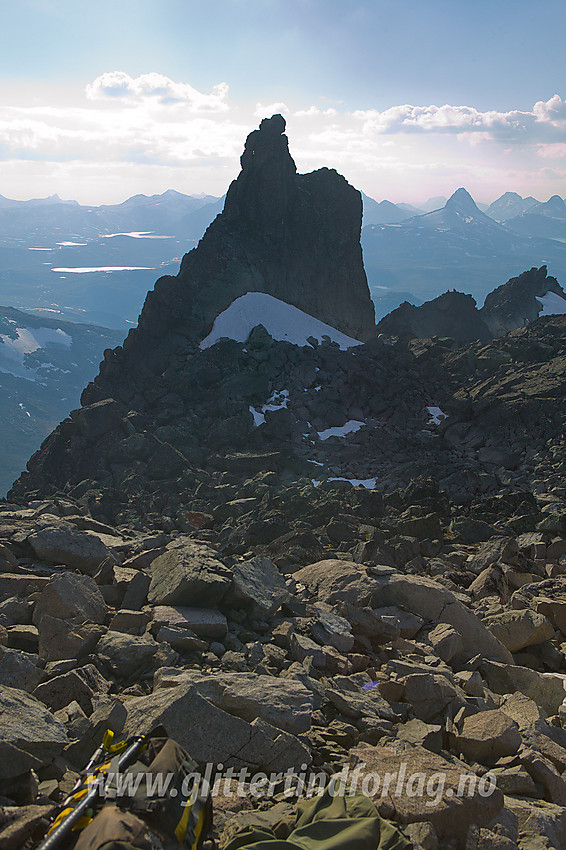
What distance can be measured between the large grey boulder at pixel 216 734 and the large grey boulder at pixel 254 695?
13.9 inches

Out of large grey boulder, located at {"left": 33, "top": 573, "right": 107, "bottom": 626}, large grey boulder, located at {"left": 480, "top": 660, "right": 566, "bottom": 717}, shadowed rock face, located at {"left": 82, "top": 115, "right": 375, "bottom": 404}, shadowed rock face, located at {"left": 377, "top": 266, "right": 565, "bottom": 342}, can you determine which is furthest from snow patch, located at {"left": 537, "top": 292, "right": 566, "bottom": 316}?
large grey boulder, located at {"left": 33, "top": 573, "right": 107, "bottom": 626}

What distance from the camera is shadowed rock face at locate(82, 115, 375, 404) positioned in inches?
1758

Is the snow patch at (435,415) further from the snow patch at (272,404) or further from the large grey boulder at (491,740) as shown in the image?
the large grey boulder at (491,740)

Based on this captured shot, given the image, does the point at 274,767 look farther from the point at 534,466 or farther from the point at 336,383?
the point at 336,383

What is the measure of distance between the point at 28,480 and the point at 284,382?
16722 mm

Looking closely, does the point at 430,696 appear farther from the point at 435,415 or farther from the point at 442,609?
the point at 435,415

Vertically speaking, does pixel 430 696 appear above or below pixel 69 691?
below

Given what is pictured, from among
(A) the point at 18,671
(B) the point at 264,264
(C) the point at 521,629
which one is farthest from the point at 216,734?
(B) the point at 264,264

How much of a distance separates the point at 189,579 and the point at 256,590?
1.05m

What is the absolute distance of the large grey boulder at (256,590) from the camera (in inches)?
344

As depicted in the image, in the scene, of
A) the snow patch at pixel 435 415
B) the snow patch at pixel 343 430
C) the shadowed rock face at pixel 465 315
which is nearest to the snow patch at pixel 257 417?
the snow patch at pixel 343 430

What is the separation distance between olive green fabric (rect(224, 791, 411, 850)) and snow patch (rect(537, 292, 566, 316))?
73.2 metres

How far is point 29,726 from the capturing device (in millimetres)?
5105

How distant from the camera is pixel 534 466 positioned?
95.5 feet
